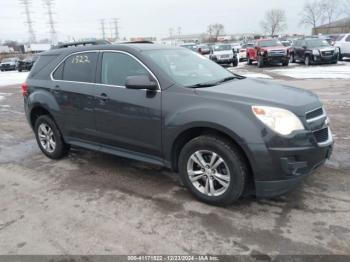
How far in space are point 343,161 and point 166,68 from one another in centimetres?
292

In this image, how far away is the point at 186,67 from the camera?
4.62 metres

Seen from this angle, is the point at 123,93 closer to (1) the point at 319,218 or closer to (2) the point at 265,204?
(2) the point at 265,204

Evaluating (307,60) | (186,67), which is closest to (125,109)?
(186,67)

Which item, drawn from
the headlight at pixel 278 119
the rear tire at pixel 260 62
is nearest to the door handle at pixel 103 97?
the headlight at pixel 278 119

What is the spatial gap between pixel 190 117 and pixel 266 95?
851 mm

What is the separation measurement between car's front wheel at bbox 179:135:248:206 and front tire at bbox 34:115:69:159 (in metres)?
2.51

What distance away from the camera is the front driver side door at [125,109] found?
423 cm

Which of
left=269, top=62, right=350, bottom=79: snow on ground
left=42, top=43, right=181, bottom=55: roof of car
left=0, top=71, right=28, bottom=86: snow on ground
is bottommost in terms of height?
left=0, top=71, right=28, bottom=86: snow on ground

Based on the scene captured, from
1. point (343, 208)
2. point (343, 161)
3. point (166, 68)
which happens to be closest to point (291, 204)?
point (343, 208)

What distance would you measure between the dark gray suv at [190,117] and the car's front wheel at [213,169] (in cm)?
1

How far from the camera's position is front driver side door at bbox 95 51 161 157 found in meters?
4.23

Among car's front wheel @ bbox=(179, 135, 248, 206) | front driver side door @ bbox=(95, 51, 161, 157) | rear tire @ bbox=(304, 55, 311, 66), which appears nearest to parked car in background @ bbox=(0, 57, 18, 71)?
rear tire @ bbox=(304, 55, 311, 66)

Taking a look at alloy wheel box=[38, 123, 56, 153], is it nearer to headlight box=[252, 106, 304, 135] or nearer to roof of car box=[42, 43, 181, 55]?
roof of car box=[42, 43, 181, 55]

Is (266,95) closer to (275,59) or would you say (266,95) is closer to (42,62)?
(42,62)
